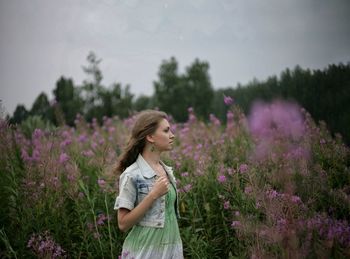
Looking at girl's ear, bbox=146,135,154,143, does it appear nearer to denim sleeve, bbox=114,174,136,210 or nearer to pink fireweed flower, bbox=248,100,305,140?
denim sleeve, bbox=114,174,136,210

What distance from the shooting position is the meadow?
2.33 m

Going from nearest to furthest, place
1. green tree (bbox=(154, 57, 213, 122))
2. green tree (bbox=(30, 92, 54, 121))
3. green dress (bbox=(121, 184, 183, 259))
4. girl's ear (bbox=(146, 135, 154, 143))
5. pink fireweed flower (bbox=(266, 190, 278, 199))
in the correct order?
green dress (bbox=(121, 184, 183, 259)) → girl's ear (bbox=(146, 135, 154, 143)) → pink fireweed flower (bbox=(266, 190, 278, 199)) → green tree (bbox=(30, 92, 54, 121)) → green tree (bbox=(154, 57, 213, 122))

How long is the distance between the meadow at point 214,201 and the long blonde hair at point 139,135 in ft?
1.10

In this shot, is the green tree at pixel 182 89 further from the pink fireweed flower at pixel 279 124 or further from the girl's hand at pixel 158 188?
the girl's hand at pixel 158 188

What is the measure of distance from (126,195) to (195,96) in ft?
40.9

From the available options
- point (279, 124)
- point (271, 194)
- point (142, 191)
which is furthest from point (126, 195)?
point (279, 124)

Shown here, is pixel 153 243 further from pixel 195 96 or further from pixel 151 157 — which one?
pixel 195 96

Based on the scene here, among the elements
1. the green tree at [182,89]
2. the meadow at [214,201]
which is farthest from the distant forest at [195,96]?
the meadow at [214,201]

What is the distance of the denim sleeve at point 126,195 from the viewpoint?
209cm

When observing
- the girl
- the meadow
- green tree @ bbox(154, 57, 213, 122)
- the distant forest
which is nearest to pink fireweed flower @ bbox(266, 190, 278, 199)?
the meadow

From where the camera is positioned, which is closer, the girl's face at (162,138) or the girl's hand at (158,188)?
the girl's hand at (158,188)

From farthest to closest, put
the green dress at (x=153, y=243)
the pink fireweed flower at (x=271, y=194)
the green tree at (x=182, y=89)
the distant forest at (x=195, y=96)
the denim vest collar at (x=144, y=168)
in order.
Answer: the green tree at (x=182, y=89) < the distant forest at (x=195, y=96) < the pink fireweed flower at (x=271, y=194) < the denim vest collar at (x=144, y=168) < the green dress at (x=153, y=243)

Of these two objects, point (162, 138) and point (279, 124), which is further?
point (279, 124)

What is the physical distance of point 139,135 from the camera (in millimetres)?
2385
